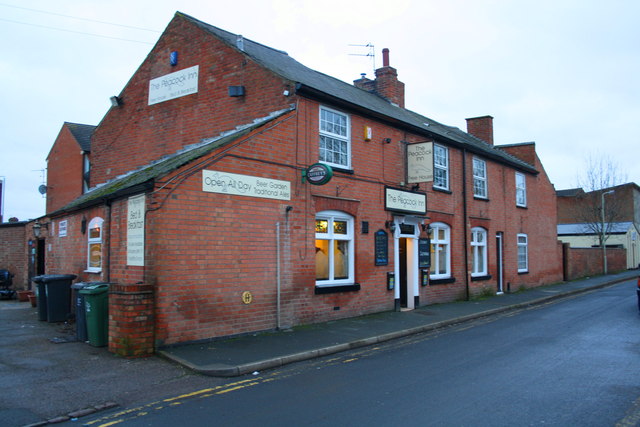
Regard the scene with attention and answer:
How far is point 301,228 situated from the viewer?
1178cm

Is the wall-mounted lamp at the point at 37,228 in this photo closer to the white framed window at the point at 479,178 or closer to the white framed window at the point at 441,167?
the white framed window at the point at 441,167

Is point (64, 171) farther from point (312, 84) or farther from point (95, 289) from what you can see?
point (95, 289)

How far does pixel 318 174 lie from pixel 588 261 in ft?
94.0

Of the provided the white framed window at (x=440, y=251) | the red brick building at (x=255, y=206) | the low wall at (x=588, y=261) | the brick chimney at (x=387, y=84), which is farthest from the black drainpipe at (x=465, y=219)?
the low wall at (x=588, y=261)

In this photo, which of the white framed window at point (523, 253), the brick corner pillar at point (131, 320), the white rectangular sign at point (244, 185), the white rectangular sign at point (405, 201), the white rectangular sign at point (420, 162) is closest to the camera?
the brick corner pillar at point (131, 320)

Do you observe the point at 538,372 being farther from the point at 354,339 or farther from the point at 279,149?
the point at 279,149

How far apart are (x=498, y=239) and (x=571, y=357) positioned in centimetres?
1349

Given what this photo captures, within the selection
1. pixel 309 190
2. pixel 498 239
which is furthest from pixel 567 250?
pixel 309 190

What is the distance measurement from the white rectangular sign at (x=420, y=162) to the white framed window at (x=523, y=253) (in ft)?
34.1

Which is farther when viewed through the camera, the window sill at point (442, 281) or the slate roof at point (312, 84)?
the window sill at point (442, 281)

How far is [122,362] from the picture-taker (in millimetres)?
8133

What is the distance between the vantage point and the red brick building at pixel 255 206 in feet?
30.7

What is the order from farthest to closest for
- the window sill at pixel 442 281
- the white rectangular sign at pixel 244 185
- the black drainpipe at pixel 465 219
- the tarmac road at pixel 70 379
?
the black drainpipe at pixel 465 219 < the window sill at pixel 442 281 < the white rectangular sign at pixel 244 185 < the tarmac road at pixel 70 379

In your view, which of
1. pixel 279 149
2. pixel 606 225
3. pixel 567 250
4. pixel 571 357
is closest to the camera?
pixel 571 357
